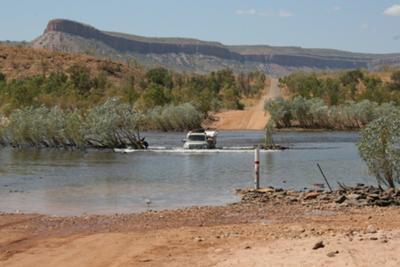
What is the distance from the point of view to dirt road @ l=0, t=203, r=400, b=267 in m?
12.3

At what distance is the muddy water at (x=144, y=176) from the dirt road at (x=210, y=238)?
12.2 ft

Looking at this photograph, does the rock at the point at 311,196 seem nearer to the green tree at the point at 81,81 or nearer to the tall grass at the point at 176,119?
the tall grass at the point at 176,119

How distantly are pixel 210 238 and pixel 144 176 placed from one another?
2339 cm

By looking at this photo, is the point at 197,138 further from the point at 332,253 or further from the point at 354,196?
the point at 332,253

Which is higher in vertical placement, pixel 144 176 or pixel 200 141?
pixel 144 176

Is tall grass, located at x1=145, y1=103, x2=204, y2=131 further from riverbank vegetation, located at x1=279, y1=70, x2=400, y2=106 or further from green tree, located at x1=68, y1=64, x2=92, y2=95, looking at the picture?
green tree, located at x1=68, y1=64, x2=92, y2=95

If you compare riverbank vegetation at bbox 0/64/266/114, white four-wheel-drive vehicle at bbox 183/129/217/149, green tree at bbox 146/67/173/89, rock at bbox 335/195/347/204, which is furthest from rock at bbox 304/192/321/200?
green tree at bbox 146/67/173/89

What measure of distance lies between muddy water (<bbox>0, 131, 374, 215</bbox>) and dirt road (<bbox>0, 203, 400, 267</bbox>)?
12.2 feet

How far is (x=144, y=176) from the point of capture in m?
38.6

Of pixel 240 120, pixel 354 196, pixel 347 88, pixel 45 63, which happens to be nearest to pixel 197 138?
pixel 354 196

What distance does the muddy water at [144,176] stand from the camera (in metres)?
26.8

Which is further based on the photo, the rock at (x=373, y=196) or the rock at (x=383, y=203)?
the rock at (x=373, y=196)

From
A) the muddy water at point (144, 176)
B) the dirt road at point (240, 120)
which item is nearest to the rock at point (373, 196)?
the muddy water at point (144, 176)

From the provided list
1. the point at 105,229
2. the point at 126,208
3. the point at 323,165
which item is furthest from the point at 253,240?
the point at 323,165
